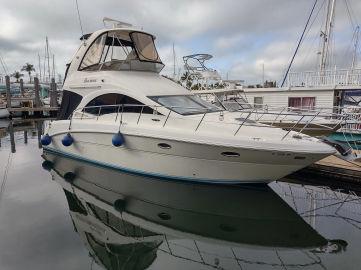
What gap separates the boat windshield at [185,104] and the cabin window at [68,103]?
3.00 m

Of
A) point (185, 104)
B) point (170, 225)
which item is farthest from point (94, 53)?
point (170, 225)

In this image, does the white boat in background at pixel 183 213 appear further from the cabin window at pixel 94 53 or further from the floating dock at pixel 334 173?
the cabin window at pixel 94 53

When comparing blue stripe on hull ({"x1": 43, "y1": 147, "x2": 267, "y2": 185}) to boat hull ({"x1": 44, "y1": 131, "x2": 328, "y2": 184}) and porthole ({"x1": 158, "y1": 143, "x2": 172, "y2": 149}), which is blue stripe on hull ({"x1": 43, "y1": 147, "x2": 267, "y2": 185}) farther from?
porthole ({"x1": 158, "y1": 143, "x2": 172, "y2": 149})

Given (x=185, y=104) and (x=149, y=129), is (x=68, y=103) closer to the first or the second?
(x=185, y=104)

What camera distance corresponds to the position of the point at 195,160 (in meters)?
7.61

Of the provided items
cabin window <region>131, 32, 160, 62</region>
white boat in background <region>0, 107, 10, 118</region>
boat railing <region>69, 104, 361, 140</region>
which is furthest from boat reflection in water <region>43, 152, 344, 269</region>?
white boat in background <region>0, 107, 10, 118</region>

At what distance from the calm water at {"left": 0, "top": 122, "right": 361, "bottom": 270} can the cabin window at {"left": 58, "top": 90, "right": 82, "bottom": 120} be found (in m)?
2.28

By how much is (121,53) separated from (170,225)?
6330 mm

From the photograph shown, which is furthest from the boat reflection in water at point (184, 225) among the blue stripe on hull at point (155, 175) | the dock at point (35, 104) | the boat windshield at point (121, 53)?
the dock at point (35, 104)

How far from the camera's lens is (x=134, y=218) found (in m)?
6.59

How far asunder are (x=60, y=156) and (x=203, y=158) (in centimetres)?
579

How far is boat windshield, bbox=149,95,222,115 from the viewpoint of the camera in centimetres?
859

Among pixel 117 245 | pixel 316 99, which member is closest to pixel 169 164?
pixel 117 245

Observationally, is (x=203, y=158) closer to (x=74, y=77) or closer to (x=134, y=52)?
(x=134, y=52)
